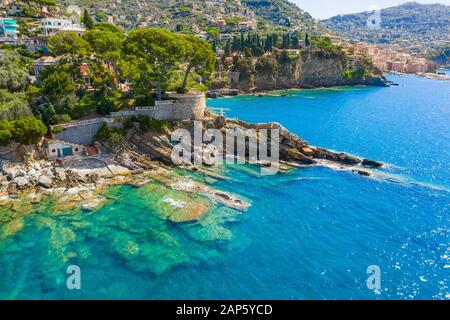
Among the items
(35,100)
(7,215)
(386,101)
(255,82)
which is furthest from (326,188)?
(255,82)

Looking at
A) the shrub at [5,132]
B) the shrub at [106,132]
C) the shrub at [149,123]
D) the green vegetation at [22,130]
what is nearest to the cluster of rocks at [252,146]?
the shrub at [149,123]

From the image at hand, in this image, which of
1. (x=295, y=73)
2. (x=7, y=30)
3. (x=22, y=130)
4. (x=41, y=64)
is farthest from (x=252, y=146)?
(x=295, y=73)

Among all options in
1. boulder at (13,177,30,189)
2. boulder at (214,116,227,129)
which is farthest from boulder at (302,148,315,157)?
boulder at (13,177,30,189)

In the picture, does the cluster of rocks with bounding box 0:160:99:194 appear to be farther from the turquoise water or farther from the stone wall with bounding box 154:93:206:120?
the stone wall with bounding box 154:93:206:120

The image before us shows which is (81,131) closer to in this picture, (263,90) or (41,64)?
(41,64)

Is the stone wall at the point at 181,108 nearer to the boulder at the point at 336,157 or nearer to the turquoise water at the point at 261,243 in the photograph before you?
the turquoise water at the point at 261,243
